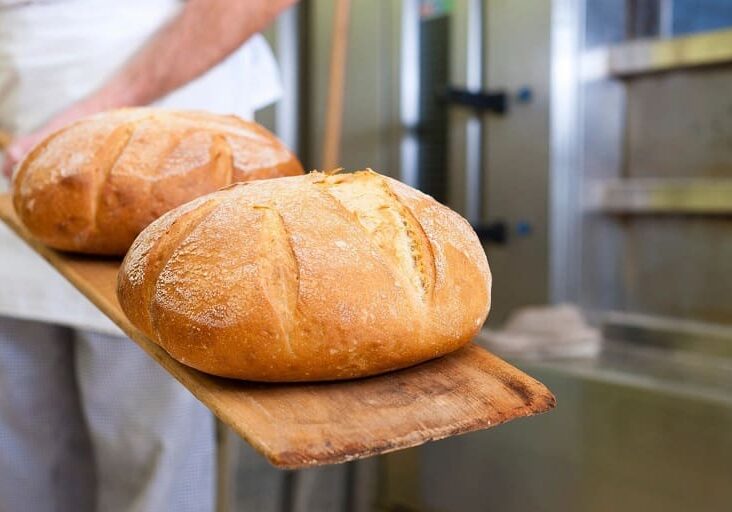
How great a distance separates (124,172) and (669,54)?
5.32 feet

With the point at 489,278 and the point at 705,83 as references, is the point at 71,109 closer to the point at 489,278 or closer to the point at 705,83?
the point at 489,278

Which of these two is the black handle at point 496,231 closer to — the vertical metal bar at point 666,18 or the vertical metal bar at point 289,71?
the vertical metal bar at point 666,18

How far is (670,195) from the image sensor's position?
2.06 meters

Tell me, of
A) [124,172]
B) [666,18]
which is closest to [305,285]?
[124,172]

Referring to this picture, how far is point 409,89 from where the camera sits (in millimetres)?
2480

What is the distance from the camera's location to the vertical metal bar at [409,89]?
8.02 ft

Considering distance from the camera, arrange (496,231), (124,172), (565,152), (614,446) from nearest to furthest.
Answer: (124,172)
(614,446)
(565,152)
(496,231)

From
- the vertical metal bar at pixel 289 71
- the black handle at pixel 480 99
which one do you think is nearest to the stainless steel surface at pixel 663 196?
the black handle at pixel 480 99

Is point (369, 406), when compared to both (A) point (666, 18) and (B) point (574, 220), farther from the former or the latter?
(A) point (666, 18)

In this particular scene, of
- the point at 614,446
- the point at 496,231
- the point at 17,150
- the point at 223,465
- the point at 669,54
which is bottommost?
the point at 223,465

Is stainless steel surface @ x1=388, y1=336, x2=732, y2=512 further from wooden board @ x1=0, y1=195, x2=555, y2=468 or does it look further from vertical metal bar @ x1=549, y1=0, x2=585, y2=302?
wooden board @ x1=0, y1=195, x2=555, y2=468

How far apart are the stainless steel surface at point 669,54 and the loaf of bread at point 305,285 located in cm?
155

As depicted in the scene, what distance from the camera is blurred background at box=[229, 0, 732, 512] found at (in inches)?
72.2

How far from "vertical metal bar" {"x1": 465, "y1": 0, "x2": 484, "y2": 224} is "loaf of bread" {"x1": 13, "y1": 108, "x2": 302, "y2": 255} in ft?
4.70
